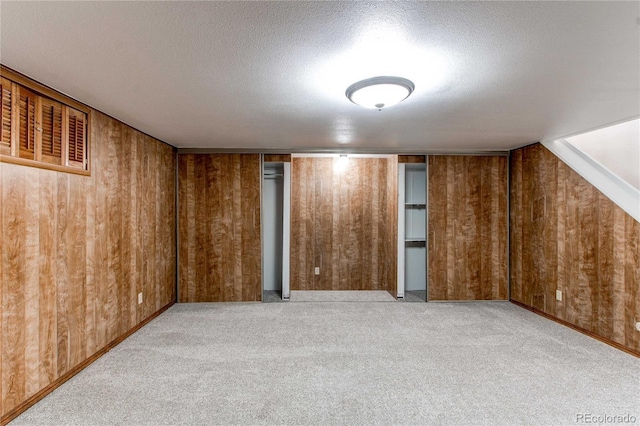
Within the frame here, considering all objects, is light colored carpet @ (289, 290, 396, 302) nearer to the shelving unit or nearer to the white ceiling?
the shelving unit

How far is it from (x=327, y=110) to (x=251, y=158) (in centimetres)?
219

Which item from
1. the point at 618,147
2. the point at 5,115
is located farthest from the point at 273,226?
the point at 618,147

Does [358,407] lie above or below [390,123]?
below

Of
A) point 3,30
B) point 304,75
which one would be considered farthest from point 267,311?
point 3,30

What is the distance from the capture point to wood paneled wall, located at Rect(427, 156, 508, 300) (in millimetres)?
4793

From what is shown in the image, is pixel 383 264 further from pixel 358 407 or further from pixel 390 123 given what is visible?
pixel 358 407

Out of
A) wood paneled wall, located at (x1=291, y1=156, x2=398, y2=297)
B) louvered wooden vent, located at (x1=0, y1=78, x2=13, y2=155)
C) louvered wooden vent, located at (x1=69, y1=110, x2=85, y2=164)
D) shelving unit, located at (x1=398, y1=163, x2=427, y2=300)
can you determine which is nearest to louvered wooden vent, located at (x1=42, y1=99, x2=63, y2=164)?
louvered wooden vent, located at (x1=69, y1=110, x2=85, y2=164)

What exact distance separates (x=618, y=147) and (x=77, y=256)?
17.5ft

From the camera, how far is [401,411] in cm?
212

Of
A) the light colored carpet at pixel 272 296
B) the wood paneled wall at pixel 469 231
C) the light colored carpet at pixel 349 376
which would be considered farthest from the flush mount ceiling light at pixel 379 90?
the light colored carpet at pixel 272 296

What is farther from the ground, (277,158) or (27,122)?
(277,158)

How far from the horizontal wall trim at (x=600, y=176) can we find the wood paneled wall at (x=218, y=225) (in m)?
3.97

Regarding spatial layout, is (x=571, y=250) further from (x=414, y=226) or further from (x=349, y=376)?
(x=349, y=376)

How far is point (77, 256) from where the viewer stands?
263 centimetres
